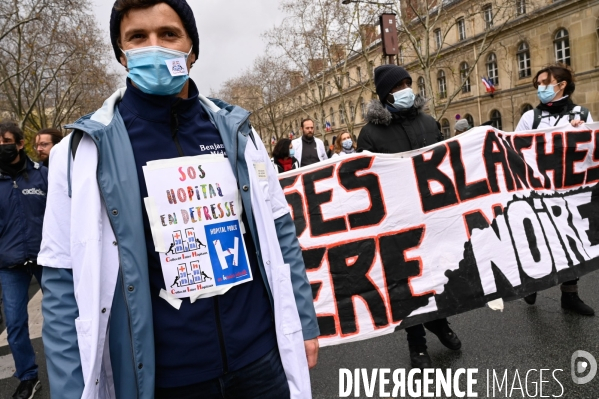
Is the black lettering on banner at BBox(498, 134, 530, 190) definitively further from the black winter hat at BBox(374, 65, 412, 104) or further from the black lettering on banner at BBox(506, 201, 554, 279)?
the black winter hat at BBox(374, 65, 412, 104)

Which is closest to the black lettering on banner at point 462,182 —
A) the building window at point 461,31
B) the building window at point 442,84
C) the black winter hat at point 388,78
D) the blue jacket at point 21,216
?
the black winter hat at point 388,78

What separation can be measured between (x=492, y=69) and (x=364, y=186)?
1282 inches

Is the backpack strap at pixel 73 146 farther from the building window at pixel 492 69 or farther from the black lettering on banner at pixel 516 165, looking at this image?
the building window at pixel 492 69

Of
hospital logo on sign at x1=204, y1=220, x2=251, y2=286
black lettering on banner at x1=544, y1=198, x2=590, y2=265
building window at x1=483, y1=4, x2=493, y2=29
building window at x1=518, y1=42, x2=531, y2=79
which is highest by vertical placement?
building window at x1=483, y1=4, x2=493, y2=29

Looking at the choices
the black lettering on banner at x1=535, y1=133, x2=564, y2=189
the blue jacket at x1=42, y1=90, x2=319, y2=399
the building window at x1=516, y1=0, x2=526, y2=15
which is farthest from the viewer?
the building window at x1=516, y1=0, x2=526, y2=15

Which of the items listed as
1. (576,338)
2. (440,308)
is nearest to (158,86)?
(440,308)

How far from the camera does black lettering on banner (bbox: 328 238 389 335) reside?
3414 millimetres

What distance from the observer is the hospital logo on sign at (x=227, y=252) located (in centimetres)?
149

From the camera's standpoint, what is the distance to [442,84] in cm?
3619

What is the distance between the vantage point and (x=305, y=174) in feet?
12.0

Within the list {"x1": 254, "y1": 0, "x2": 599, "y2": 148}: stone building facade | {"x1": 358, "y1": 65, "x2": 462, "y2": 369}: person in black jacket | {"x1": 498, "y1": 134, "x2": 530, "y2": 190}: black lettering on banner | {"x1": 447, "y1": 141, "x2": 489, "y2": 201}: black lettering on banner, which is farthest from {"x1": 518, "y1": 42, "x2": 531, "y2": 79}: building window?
{"x1": 358, "y1": 65, "x2": 462, "y2": 369}: person in black jacket

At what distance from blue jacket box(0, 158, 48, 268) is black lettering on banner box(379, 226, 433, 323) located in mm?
2751

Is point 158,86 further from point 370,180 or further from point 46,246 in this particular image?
point 370,180

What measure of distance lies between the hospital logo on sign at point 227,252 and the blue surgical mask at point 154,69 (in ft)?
1.69
